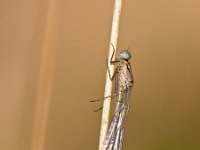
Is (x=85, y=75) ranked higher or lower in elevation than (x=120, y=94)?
higher

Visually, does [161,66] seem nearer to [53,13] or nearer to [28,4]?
[53,13]

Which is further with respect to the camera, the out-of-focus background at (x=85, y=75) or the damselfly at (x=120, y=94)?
the out-of-focus background at (x=85, y=75)

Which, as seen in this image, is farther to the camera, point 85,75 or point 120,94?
point 85,75

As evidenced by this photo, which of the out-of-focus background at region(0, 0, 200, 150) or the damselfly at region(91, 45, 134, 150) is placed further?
the out-of-focus background at region(0, 0, 200, 150)
